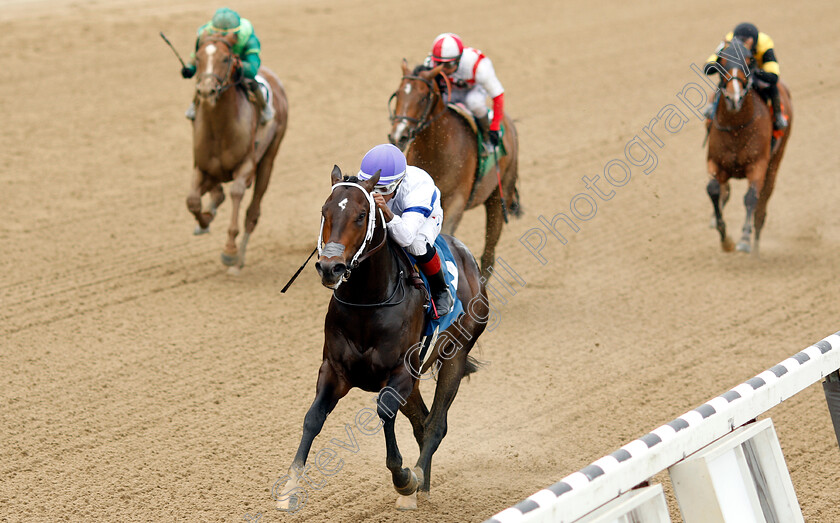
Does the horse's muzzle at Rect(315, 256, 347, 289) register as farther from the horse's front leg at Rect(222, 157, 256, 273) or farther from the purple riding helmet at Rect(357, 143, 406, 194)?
the horse's front leg at Rect(222, 157, 256, 273)

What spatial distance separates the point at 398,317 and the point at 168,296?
4.29 m

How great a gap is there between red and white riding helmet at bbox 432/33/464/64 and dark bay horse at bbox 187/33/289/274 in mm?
1852

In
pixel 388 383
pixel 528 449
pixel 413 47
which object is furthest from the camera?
pixel 413 47

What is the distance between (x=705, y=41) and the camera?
59.3ft

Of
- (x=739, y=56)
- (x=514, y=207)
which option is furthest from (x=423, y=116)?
(x=739, y=56)

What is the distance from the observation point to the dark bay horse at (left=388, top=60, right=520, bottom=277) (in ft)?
24.4

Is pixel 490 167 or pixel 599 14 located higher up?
pixel 490 167

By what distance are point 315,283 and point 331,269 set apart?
16.5 feet

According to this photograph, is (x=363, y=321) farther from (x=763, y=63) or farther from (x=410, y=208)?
(x=763, y=63)

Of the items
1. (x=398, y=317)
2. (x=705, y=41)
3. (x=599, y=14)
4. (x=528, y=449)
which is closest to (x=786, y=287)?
(x=528, y=449)

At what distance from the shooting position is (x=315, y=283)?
896cm

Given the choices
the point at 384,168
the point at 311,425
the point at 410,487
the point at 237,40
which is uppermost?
the point at 237,40

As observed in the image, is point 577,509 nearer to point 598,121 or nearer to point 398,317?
point 398,317

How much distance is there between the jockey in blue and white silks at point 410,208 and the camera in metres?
4.53
